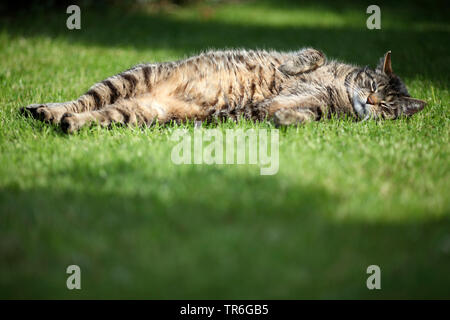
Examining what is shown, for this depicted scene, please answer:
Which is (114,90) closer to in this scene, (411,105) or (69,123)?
(69,123)

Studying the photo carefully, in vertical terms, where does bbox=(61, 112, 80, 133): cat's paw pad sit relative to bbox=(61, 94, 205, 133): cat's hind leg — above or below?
below

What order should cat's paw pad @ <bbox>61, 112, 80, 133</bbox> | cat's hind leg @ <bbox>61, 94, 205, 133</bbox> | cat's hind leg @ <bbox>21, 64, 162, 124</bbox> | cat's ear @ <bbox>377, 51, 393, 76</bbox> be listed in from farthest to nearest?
cat's ear @ <bbox>377, 51, 393, 76</bbox> → cat's hind leg @ <bbox>21, 64, 162, 124</bbox> → cat's hind leg @ <bbox>61, 94, 205, 133</bbox> → cat's paw pad @ <bbox>61, 112, 80, 133</bbox>

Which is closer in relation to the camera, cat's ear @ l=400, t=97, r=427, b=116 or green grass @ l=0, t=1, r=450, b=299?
green grass @ l=0, t=1, r=450, b=299

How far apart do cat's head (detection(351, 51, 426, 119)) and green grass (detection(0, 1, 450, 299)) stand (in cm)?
13

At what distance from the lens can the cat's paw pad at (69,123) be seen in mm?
2855

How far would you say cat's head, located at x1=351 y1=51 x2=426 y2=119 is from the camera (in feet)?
11.2

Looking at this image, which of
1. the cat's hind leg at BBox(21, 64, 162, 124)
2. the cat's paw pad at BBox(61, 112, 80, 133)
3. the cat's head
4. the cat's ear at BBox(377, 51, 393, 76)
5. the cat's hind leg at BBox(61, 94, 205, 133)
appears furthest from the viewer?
the cat's ear at BBox(377, 51, 393, 76)

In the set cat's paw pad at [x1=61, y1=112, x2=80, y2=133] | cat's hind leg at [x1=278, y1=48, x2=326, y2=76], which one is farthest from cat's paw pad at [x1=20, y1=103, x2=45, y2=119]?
cat's hind leg at [x1=278, y1=48, x2=326, y2=76]

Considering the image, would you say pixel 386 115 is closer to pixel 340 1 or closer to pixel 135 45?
pixel 135 45

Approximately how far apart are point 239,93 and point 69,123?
133 centimetres

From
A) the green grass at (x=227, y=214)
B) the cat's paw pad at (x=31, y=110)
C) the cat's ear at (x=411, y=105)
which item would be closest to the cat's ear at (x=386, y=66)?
the cat's ear at (x=411, y=105)

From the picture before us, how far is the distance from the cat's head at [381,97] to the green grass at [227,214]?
0.43 feet

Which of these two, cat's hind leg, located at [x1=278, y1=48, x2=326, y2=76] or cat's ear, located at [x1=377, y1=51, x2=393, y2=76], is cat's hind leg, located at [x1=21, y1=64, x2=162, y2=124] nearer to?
cat's hind leg, located at [x1=278, y1=48, x2=326, y2=76]
